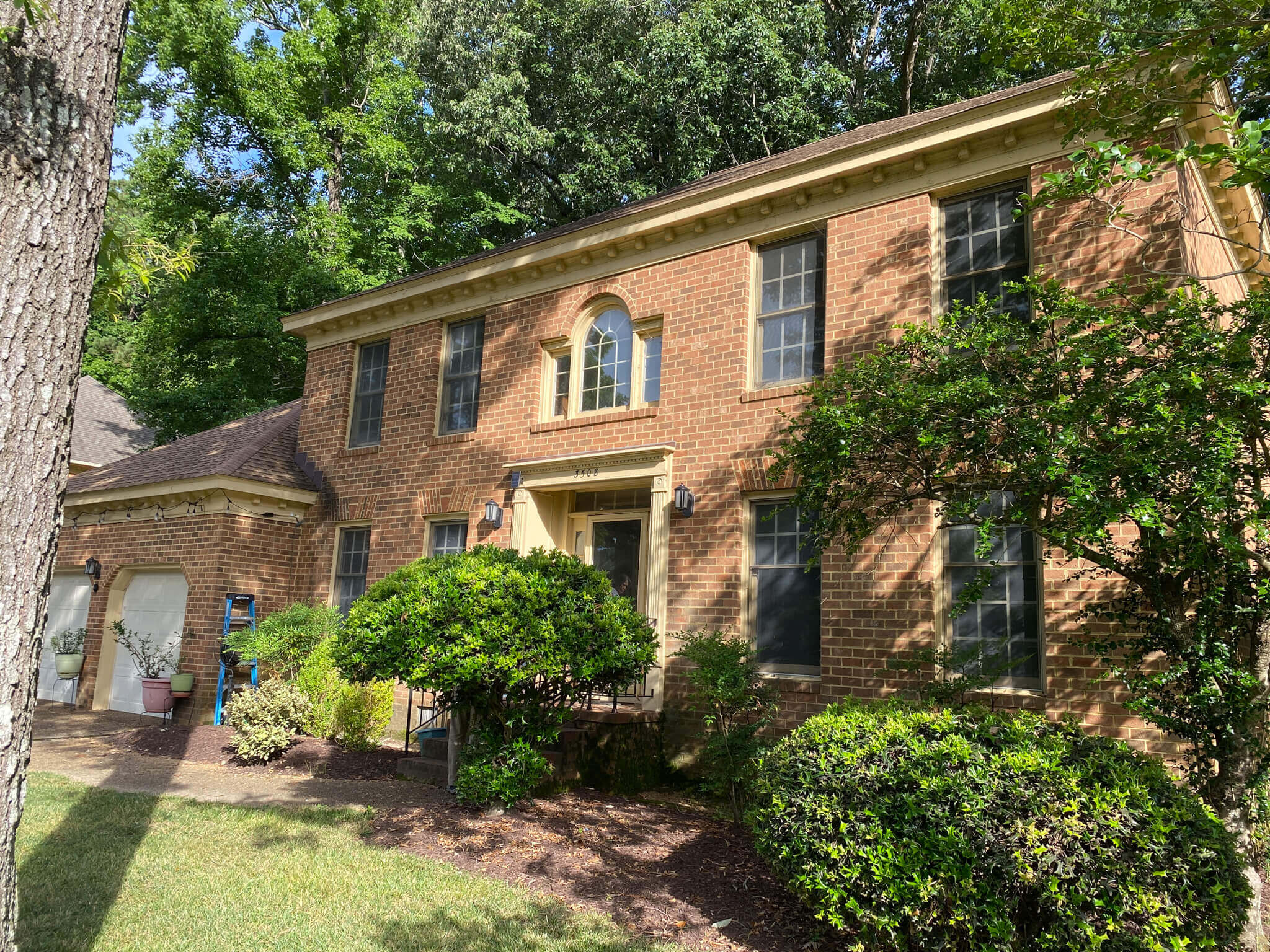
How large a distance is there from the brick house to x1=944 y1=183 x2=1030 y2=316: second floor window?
1.1 inches

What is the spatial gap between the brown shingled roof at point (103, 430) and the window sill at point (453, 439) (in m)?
16.1

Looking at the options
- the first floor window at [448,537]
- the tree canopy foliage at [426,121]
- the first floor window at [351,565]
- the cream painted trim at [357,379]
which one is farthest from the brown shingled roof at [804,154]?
the tree canopy foliage at [426,121]

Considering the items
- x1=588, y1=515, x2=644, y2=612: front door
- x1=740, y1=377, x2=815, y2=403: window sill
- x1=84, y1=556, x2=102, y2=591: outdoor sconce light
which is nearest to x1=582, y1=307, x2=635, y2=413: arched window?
x1=588, y1=515, x2=644, y2=612: front door

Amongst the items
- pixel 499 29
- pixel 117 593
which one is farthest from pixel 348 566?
pixel 499 29

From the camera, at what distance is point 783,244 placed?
995 centimetres

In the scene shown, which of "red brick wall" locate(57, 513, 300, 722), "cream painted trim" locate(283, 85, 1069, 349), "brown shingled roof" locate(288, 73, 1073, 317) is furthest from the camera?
"red brick wall" locate(57, 513, 300, 722)

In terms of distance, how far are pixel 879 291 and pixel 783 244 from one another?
158cm

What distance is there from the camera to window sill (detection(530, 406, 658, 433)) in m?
10.4

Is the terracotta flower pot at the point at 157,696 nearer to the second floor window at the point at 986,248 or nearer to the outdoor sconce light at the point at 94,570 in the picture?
the outdoor sconce light at the point at 94,570

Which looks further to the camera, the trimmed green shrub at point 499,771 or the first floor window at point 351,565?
the first floor window at point 351,565

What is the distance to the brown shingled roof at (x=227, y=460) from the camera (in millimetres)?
13172

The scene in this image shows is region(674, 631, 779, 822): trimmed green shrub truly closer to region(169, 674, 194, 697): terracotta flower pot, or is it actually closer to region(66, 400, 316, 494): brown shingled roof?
region(169, 674, 194, 697): terracotta flower pot

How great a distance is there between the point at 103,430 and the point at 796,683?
25070 millimetres

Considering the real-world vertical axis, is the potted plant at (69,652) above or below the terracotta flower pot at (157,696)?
above
